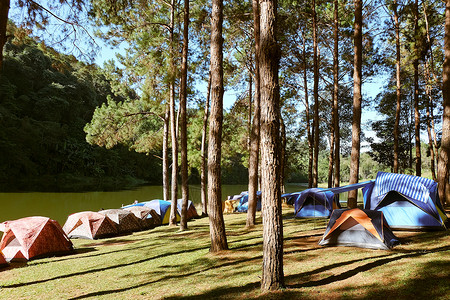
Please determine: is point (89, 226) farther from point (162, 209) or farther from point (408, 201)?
point (408, 201)

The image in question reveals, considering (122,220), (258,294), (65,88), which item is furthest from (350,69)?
(65,88)

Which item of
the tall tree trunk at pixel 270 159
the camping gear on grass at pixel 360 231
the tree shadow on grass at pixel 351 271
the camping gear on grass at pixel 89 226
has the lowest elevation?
the camping gear on grass at pixel 89 226

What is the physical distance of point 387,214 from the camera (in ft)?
30.8

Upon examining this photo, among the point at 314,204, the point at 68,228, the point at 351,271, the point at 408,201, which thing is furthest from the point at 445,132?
the point at 68,228

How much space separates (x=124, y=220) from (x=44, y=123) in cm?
3542

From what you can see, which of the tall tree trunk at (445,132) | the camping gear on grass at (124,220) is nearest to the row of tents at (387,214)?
the tall tree trunk at (445,132)

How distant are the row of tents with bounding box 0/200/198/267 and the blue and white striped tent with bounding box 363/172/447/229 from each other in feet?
35.0

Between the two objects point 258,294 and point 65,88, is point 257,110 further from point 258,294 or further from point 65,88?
point 65,88

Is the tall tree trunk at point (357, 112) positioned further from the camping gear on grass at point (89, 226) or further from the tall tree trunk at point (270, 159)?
the camping gear on grass at point (89, 226)

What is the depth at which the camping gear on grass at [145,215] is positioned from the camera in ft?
52.4

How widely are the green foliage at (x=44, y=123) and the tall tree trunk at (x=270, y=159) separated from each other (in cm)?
3105

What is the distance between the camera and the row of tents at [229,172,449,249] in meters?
7.17

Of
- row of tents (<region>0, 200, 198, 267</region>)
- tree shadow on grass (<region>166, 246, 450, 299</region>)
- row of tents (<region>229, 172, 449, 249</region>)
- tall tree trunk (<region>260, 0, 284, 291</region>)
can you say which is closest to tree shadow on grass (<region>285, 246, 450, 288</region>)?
tree shadow on grass (<region>166, 246, 450, 299</region>)

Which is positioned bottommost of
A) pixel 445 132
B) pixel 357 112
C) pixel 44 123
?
pixel 445 132
